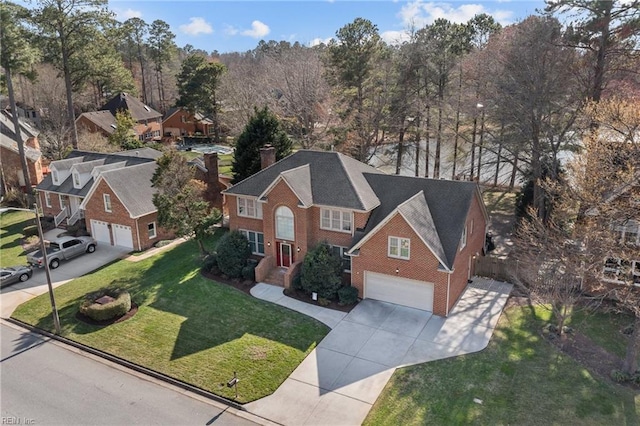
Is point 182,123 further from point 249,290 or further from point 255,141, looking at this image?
point 249,290

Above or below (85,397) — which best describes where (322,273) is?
above

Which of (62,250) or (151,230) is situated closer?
(62,250)

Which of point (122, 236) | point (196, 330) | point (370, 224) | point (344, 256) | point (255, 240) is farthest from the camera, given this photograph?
point (122, 236)

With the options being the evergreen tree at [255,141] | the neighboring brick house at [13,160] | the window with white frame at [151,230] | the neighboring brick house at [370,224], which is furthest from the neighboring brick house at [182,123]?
the neighboring brick house at [370,224]

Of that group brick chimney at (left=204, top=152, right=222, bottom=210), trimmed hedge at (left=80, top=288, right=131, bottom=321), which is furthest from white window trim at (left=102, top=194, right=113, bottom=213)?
trimmed hedge at (left=80, top=288, right=131, bottom=321)

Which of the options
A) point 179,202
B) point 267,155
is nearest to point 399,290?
point 267,155

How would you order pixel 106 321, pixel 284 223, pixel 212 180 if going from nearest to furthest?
pixel 106 321
pixel 284 223
pixel 212 180
